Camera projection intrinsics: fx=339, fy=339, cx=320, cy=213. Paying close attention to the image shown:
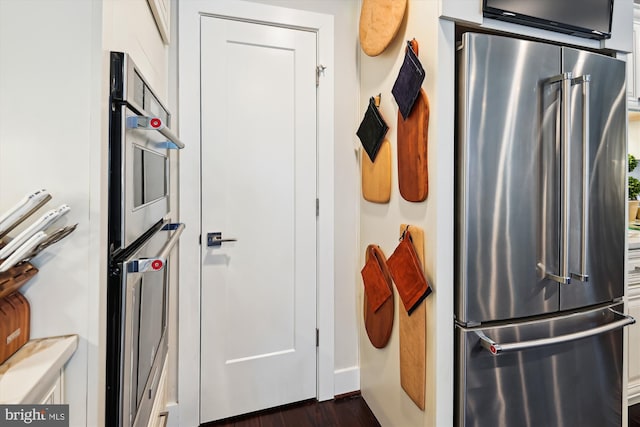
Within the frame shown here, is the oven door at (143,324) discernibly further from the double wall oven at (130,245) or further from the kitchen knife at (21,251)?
Answer: the kitchen knife at (21,251)

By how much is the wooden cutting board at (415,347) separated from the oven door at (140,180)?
106 cm

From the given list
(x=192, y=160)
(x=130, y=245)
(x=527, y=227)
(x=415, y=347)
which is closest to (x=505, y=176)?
(x=527, y=227)

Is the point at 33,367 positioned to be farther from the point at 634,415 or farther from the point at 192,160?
the point at 634,415

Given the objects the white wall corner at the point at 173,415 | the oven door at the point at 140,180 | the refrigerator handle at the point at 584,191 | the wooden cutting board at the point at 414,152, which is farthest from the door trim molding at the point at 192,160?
the refrigerator handle at the point at 584,191

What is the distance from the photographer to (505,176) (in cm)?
136

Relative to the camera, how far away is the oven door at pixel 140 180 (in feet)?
2.75

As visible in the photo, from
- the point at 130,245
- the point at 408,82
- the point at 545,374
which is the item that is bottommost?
the point at 545,374

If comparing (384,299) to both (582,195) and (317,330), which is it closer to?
(317,330)

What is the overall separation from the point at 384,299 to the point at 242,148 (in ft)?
3.67

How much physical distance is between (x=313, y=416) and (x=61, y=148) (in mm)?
1831

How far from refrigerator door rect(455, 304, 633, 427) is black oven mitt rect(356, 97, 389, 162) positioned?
0.97 meters

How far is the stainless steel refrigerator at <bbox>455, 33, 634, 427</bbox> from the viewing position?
1.34 m

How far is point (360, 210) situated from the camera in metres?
2.12

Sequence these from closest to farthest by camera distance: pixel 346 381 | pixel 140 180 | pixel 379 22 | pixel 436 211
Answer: pixel 140 180 → pixel 436 211 → pixel 379 22 → pixel 346 381
